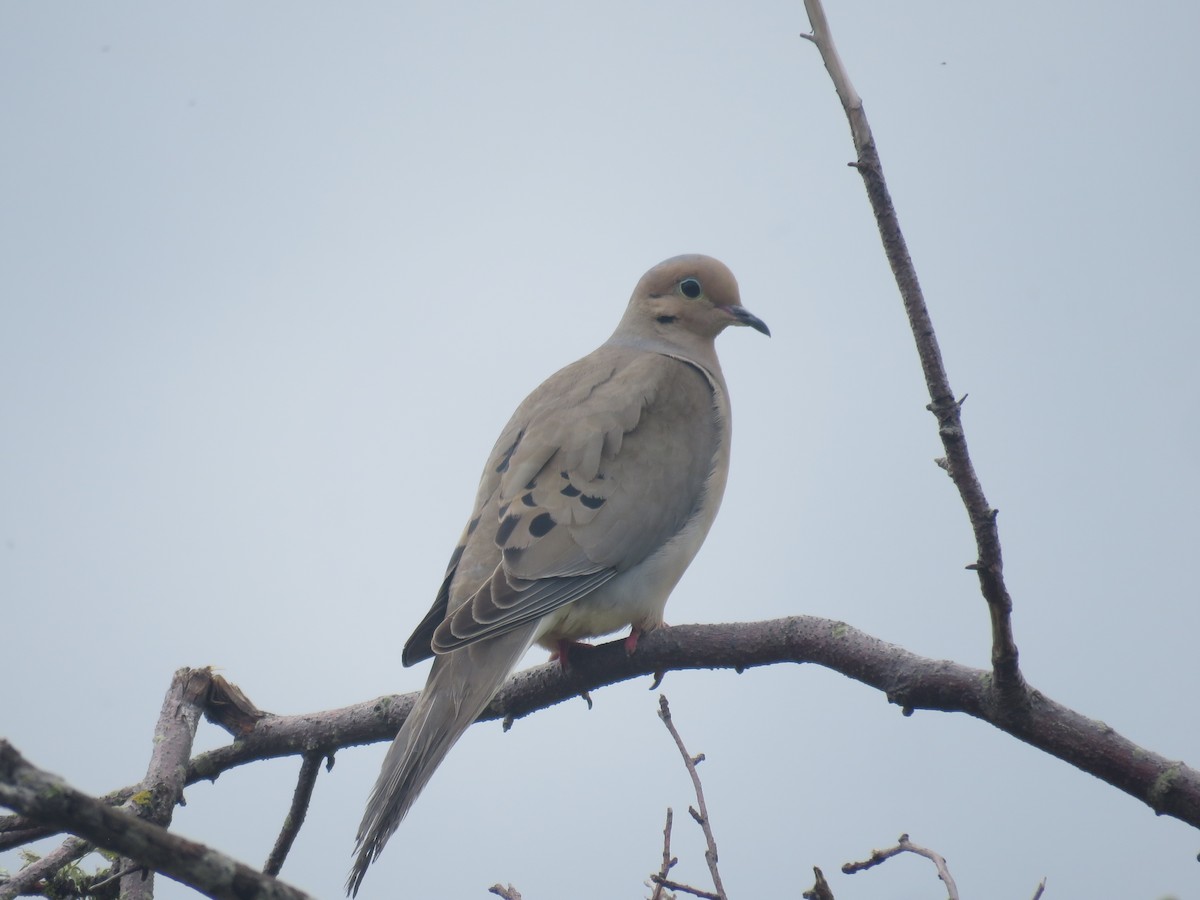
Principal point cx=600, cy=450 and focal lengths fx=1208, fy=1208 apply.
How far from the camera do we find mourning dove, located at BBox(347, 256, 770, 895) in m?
3.14

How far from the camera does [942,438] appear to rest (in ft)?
6.59

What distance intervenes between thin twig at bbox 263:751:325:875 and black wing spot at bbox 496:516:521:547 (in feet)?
2.68

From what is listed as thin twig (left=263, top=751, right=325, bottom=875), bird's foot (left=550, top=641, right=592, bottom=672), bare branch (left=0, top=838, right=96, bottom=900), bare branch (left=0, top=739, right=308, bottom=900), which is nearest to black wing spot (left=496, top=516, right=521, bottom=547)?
bird's foot (left=550, top=641, right=592, bottom=672)

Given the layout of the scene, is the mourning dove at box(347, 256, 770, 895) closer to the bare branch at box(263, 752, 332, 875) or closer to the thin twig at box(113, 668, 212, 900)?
the bare branch at box(263, 752, 332, 875)

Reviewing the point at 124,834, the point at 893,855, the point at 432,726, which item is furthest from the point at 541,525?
the point at 124,834

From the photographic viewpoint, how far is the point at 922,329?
2.01m

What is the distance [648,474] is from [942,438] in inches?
72.7

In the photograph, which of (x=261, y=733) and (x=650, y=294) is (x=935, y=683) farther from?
(x=650, y=294)

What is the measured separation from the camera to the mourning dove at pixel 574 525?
3.14m

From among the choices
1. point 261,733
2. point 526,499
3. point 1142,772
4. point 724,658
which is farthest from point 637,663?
point 1142,772

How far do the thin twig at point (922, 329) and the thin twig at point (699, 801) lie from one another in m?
0.76

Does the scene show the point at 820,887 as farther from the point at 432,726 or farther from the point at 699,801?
the point at 432,726

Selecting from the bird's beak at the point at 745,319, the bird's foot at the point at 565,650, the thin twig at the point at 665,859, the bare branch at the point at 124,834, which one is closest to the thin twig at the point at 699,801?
the thin twig at the point at 665,859

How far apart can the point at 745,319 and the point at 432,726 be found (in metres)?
2.30
